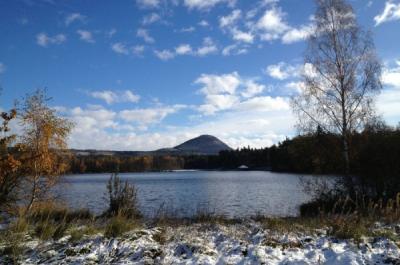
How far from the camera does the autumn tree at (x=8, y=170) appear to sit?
13602 millimetres

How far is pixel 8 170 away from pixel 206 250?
35.4 feet

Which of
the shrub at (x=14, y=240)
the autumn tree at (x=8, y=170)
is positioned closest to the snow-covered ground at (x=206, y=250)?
the shrub at (x=14, y=240)

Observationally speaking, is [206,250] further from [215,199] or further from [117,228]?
[215,199]

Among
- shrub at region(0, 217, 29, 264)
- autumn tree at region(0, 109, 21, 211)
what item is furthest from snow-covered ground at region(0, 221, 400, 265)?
autumn tree at region(0, 109, 21, 211)

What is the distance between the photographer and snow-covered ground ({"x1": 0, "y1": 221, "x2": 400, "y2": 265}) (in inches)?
292

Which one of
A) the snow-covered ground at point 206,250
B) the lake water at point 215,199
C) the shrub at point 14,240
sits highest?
the shrub at point 14,240

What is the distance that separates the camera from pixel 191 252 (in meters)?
7.82

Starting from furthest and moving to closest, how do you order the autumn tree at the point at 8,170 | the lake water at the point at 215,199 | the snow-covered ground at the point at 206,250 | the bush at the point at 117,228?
1. the lake water at the point at 215,199
2. the autumn tree at the point at 8,170
3. the bush at the point at 117,228
4. the snow-covered ground at the point at 206,250

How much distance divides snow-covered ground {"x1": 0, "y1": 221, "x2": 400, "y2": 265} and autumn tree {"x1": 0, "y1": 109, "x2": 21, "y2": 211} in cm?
666

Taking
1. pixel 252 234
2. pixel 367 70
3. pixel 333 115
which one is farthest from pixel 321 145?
pixel 252 234

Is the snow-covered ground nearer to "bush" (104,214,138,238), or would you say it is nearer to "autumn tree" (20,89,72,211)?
"bush" (104,214,138,238)

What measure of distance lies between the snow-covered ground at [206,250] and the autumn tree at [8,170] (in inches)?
262

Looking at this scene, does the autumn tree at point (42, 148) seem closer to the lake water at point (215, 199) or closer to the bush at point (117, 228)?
the lake water at point (215, 199)

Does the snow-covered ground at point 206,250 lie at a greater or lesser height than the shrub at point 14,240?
lesser
